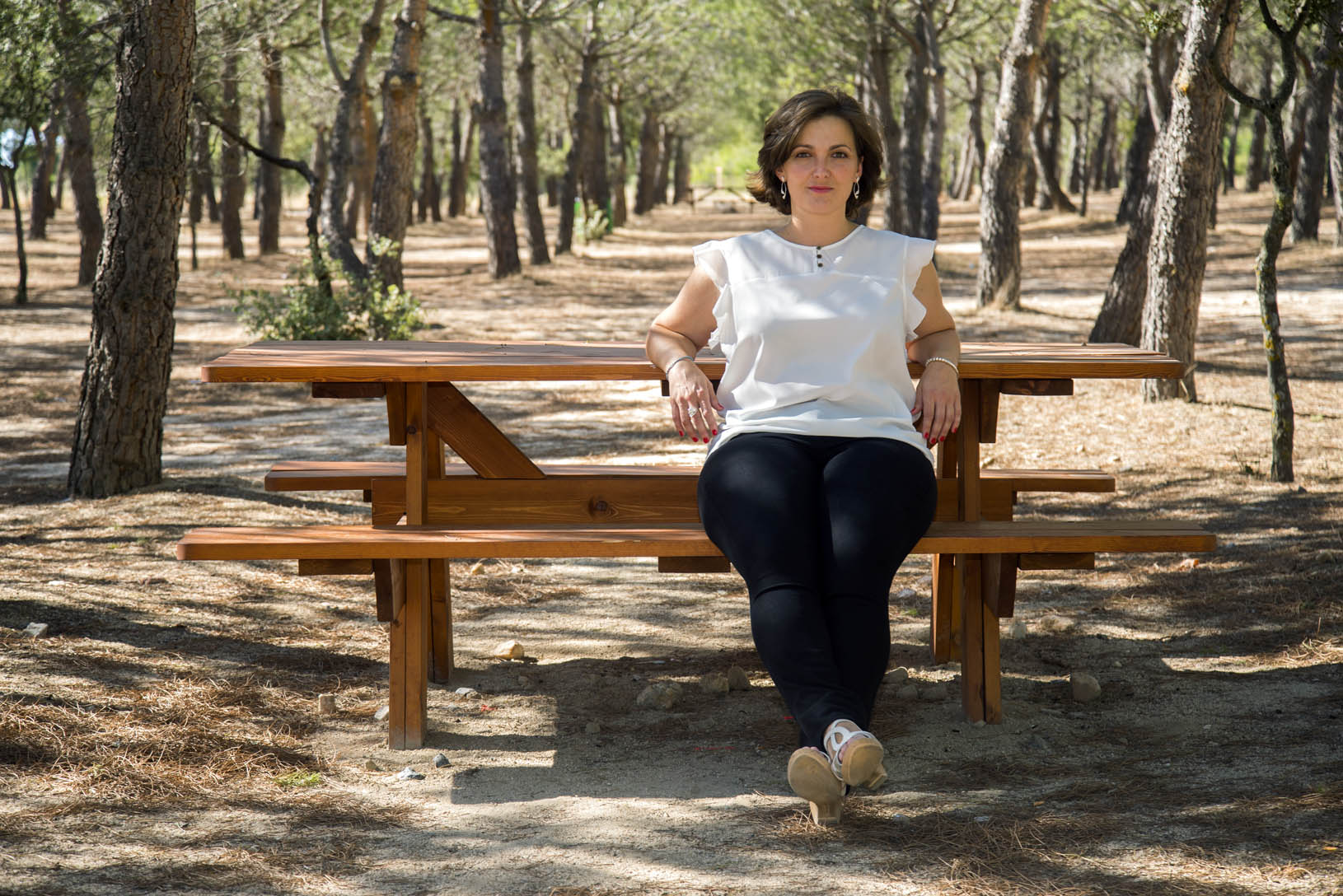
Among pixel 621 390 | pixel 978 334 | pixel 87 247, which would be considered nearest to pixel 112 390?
pixel 621 390

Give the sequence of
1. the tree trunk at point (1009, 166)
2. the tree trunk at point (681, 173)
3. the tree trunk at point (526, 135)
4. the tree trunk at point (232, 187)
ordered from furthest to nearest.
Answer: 1. the tree trunk at point (681, 173)
2. the tree trunk at point (232, 187)
3. the tree trunk at point (526, 135)
4. the tree trunk at point (1009, 166)

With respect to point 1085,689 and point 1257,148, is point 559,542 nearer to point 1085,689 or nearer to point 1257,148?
point 1085,689

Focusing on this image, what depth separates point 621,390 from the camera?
11508 mm

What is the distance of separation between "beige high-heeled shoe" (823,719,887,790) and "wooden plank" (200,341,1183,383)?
114 cm

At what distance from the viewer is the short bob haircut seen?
3658 millimetres

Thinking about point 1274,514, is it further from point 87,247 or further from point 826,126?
point 87,247

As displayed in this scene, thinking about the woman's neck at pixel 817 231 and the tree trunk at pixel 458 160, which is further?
the tree trunk at pixel 458 160

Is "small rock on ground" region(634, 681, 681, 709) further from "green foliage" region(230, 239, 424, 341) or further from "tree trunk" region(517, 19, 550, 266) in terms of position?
"tree trunk" region(517, 19, 550, 266)

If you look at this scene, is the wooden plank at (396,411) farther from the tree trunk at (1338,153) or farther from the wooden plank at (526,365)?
the tree trunk at (1338,153)

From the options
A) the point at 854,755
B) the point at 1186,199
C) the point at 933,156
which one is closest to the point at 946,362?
the point at 854,755

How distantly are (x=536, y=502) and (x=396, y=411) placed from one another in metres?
0.50

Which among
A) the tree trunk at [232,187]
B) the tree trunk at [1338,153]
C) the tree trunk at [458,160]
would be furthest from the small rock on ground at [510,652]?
the tree trunk at [458,160]

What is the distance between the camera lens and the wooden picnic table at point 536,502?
344 cm

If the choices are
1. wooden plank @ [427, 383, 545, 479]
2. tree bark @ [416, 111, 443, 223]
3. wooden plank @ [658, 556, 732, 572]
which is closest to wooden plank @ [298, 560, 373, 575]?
wooden plank @ [427, 383, 545, 479]
